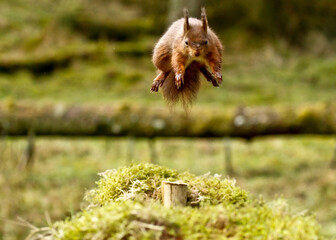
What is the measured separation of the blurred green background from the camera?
8805mm

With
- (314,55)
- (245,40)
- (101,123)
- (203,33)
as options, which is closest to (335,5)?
(314,55)

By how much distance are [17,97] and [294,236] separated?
12.8 metres

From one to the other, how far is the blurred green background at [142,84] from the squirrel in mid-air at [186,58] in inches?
71.3

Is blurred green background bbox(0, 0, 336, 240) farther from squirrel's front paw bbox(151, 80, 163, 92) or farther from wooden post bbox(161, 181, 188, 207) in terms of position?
wooden post bbox(161, 181, 188, 207)

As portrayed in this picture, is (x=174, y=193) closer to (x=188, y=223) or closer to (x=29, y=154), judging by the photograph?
(x=188, y=223)

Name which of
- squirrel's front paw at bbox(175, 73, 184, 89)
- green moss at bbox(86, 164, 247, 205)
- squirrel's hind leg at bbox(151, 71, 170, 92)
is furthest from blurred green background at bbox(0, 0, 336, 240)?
squirrel's front paw at bbox(175, 73, 184, 89)

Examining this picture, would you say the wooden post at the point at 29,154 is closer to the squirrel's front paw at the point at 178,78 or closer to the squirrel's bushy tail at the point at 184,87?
the squirrel's bushy tail at the point at 184,87

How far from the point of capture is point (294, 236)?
2.31 meters

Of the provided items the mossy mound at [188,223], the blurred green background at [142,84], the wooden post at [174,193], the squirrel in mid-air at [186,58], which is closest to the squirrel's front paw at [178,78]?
the squirrel in mid-air at [186,58]

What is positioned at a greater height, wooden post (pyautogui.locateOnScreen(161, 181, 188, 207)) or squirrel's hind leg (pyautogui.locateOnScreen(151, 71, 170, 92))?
squirrel's hind leg (pyautogui.locateOnScreen(151, 71, 170, 92))

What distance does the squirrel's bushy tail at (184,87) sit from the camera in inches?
115

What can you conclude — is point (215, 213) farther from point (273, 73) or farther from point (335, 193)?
point (273, 73)

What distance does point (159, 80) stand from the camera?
9.60 ft

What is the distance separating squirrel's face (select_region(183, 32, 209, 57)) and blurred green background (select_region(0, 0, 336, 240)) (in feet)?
6.99
